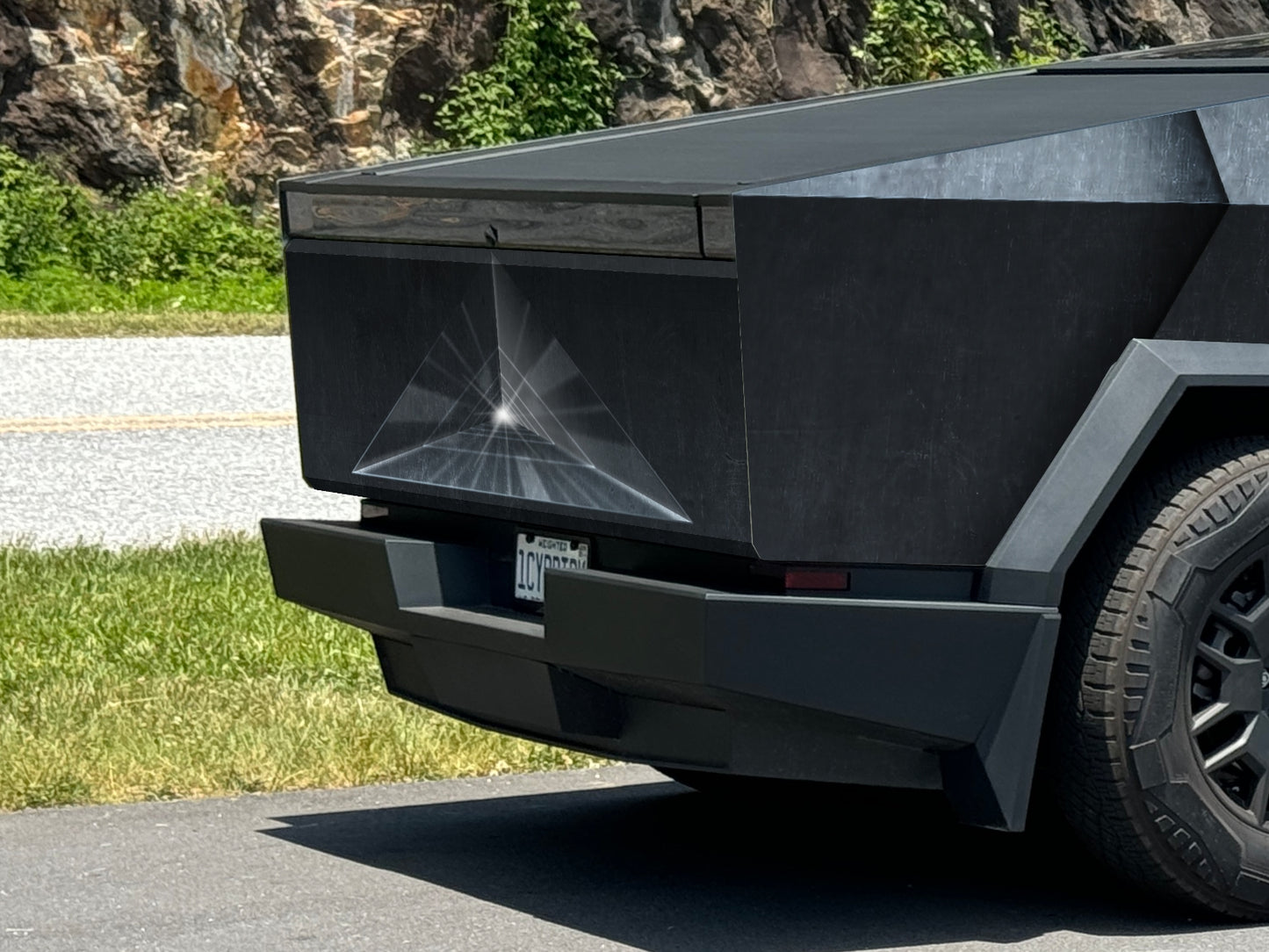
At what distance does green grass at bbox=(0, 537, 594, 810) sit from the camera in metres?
5.34

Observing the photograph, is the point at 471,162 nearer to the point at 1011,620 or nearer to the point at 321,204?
the point at 321,204

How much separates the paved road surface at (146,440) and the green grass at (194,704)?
1.93 m

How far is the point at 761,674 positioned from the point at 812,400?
47cm

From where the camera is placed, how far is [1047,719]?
13.4 feet

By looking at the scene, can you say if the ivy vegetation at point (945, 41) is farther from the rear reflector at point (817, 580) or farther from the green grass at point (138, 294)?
the rear reflector at point (817, 580)

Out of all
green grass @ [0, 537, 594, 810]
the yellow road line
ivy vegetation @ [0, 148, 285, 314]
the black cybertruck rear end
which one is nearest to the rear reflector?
the black cybertruck rear end

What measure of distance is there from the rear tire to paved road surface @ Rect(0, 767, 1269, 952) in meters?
0.18

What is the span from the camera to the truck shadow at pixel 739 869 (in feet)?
14.0

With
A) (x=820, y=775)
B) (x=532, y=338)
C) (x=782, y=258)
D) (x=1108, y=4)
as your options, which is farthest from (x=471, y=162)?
(x=1108, y=4)

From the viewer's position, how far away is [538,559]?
423cm

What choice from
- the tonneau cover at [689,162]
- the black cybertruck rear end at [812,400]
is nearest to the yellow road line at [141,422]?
the tonneau cover at [689,162]

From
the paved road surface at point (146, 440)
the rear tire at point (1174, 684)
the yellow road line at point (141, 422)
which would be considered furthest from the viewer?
the yellow road line at point (141, 422)

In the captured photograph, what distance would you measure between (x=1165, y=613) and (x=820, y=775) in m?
0.69

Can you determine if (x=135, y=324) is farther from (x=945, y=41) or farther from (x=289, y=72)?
(x=945, y=41)
